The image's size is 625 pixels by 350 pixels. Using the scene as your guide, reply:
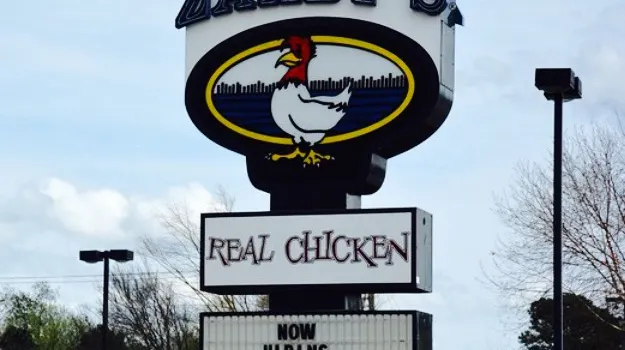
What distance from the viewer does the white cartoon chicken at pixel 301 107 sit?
85.2ft

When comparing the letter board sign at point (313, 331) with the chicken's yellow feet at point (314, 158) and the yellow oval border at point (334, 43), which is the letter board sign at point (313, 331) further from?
the yellow oval border at point (334, 43)

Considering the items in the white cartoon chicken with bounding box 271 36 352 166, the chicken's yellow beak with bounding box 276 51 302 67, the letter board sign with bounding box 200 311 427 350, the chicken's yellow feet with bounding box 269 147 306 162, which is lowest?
the letter board sign with bounding box 200 311 427 350

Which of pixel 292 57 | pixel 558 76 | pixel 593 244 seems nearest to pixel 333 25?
pixel 292 57

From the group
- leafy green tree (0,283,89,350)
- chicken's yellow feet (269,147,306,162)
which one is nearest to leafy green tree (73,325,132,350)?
leafy green tree (0,283,89,350)

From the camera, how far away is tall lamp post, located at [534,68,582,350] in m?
24.0

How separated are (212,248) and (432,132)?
13.8 feet

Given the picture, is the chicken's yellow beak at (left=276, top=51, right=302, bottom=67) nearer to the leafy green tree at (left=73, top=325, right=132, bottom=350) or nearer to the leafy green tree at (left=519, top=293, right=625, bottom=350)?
the leafy green tree at (left=519, top=293, right=625, bottom=350)

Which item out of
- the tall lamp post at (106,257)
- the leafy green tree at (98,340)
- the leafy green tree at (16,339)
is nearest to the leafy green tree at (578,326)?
the tall lamp post at (106,257)

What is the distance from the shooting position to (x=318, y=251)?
2567 centimetres

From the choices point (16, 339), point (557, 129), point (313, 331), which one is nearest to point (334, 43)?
point (557, 129)

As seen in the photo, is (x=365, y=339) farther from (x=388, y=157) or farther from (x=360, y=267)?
(x=388, y=157)

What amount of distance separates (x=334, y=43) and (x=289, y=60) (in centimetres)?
83

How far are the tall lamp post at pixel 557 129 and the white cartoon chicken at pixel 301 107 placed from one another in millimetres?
3593

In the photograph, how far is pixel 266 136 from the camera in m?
26.3
